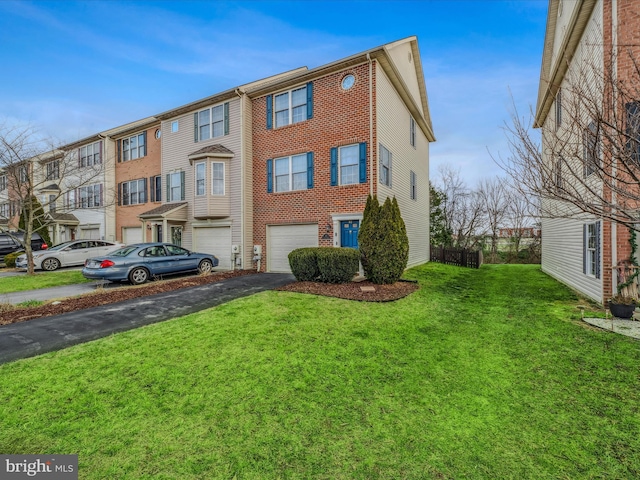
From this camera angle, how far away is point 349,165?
11.8 metres

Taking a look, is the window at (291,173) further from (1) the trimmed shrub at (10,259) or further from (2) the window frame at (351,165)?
(1) the trimmed shrub at (10,259)

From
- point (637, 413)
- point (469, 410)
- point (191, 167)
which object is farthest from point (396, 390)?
point (191, 167)

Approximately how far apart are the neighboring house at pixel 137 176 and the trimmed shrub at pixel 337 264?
470 inches

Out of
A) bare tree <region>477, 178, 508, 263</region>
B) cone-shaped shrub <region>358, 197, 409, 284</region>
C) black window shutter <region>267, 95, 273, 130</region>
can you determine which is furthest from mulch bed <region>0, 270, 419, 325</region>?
bare tree <region>477, 178, 508, 263</region>

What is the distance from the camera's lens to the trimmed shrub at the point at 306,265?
9859 mm

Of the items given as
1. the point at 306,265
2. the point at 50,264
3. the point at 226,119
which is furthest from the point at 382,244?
the point at 50,264

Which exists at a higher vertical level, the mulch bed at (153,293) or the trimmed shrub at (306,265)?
the trimmed shrub at (306,265)

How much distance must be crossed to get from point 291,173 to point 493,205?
77.2 feet

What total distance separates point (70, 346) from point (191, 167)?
1194 cm

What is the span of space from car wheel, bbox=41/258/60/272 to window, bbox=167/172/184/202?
19.6 feet

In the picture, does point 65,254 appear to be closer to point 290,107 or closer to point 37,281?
point 37,281

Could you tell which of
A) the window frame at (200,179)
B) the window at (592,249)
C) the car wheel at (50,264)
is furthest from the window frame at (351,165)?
the car wheel at (50,264)

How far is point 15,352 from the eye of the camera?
479cm

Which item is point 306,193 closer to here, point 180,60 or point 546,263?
point 180,60
